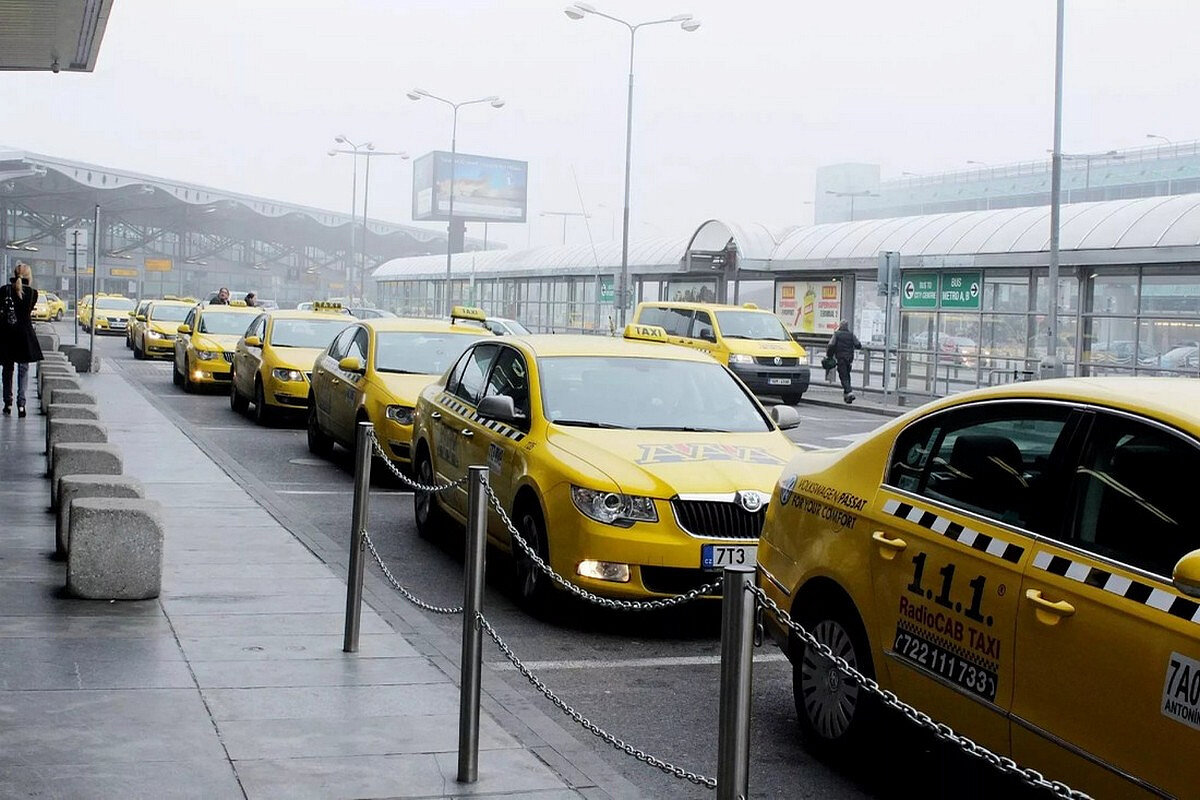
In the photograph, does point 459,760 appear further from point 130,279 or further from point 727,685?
point 130,279

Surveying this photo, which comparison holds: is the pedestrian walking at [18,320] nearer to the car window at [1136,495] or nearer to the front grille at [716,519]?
the front grille at [716,519]

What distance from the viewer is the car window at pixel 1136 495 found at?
13.4ft

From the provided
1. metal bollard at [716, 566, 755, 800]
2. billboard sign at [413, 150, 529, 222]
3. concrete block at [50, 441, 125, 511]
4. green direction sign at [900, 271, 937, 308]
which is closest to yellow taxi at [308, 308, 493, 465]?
concrete block at [50, 441, 125, 511]

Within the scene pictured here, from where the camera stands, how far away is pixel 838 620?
219 inches

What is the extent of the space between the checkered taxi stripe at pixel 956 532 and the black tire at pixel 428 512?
5942mm

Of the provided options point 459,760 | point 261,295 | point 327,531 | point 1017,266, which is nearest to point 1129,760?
point 459,760

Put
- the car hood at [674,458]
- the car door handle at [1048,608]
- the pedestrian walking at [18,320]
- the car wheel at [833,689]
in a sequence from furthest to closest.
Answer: the pedestrian walking at [18,320] → the car hood at [674,458] → the car wheel at [833,689] → the car door handle at [1048,608]

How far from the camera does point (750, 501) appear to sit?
7832mm

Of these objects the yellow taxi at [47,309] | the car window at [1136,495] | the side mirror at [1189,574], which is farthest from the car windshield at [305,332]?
the yellow taxi at [47,309]

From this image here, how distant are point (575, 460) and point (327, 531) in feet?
11.8

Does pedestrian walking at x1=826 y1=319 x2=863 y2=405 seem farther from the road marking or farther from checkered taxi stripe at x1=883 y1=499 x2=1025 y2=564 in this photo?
checkered taxi stripe at x1=883 y1=499 x2=1025 y2=564

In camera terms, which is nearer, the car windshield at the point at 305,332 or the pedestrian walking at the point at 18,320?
the pedestrian walking at the point at 18,320

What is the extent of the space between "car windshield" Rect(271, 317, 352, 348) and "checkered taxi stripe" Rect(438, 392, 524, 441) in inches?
389

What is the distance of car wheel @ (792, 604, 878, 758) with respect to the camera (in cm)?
539
